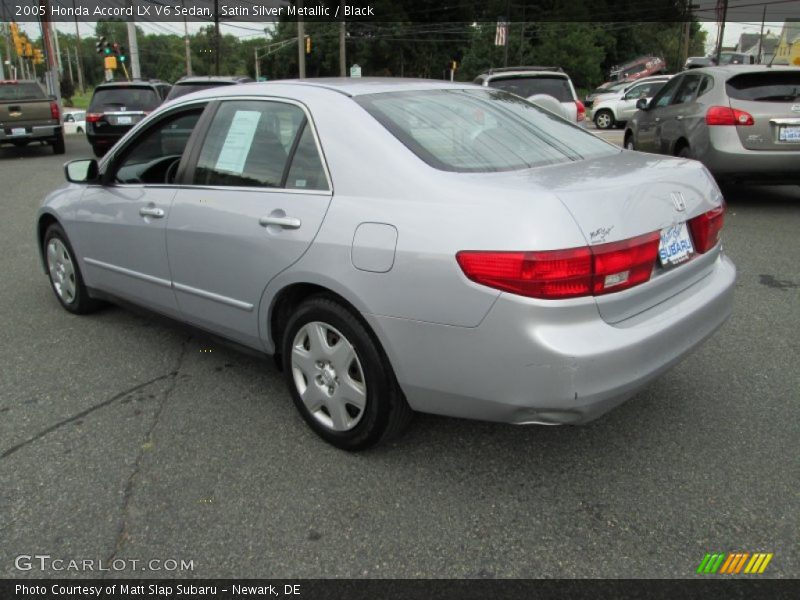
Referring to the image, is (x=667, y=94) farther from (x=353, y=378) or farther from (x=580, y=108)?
(x=353, y=378)

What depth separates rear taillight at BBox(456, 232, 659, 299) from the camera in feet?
7.57

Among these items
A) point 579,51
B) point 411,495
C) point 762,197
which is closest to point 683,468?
point 411,495

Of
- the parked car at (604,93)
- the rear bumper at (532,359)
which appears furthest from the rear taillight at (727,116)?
the parked car at (604,93)

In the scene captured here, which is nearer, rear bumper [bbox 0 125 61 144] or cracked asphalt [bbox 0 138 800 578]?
cracked asphalt [bbox 0 138 800 578]

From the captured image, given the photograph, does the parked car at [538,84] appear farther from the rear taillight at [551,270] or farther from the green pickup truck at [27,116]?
the green pickup truck at [27,116]

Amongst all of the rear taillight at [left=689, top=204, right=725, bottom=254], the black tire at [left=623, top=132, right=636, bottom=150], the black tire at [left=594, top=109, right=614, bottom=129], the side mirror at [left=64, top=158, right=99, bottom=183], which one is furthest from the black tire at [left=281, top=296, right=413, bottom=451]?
the black tire at [left=594, top=109, right=614, bottom=129]

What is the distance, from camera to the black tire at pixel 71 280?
472 centimetres

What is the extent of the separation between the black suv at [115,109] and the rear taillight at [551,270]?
550 inches

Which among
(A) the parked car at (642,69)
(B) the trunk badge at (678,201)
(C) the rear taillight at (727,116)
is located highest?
(A) the parked car at (642,69)

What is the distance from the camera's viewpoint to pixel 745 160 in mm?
7512

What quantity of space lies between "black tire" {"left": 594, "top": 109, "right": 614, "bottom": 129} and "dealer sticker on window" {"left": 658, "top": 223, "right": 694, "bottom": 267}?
23.3m

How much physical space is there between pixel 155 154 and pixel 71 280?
4.10ft

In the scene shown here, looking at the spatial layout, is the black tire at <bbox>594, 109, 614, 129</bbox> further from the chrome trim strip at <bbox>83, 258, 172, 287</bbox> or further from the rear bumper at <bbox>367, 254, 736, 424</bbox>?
the rear bumper at <bbox>367, 254, 736, 424</bbox>

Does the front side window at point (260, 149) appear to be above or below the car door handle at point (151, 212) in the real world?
above
